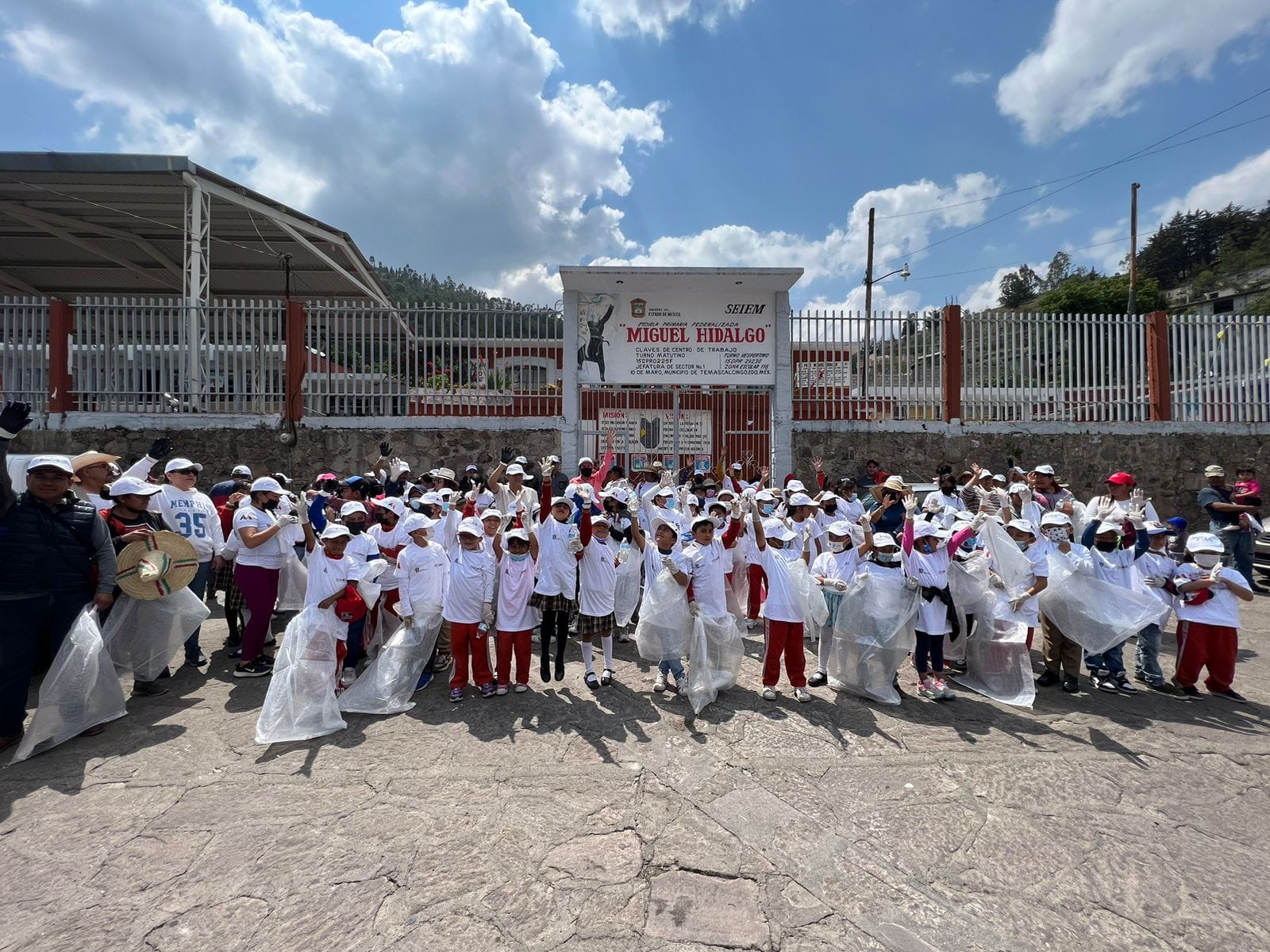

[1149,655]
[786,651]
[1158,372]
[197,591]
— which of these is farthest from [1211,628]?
[1158,372]

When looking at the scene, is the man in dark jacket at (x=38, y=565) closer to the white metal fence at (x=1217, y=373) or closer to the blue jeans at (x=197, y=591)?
the blue jeans at (x=197, y=591)

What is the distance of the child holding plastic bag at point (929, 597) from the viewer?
15.5 feet

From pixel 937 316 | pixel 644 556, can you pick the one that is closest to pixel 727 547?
pixel 644 556

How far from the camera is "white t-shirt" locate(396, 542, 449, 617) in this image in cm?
468

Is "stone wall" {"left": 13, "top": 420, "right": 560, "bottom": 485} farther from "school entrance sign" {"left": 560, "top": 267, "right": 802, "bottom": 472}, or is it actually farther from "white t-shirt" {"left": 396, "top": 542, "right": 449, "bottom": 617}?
"white t-shirt" {"left": 396, "top": 542, "right": 449, "bottom": 617}

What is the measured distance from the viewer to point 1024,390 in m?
11.2

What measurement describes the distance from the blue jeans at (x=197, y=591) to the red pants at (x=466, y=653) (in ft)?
7.41

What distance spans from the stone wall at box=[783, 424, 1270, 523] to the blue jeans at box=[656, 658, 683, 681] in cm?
708

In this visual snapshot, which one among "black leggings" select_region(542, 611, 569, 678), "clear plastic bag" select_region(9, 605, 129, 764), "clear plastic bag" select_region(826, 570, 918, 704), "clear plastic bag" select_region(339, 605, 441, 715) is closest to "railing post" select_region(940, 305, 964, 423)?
"clear plastic bag" select_region(826, 570, 918, 704)

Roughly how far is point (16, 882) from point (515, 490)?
15.5 feet

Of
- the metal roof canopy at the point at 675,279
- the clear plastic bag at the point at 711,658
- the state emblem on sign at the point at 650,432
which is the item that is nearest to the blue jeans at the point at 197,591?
the clear plastic bag at the point at 711,658

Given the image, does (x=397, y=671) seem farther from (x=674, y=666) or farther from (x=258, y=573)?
(x=674, y=666)

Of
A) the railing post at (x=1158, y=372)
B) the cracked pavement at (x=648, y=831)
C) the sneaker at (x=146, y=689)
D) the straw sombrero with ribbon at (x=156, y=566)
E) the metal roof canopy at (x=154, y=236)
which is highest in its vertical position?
the metal roof canopy at (x=154, y=236)

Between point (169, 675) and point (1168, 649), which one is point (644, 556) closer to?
point (169, 675)
